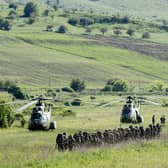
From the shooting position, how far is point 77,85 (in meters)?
129

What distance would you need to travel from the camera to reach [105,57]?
168 metres

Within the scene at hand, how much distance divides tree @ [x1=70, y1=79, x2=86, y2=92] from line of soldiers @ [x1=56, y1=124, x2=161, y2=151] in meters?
82.2

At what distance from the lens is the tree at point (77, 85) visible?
418 feet

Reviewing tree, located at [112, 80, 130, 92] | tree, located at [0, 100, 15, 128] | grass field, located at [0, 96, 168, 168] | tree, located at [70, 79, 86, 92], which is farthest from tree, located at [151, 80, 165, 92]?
grass field, located at [0, 96, 168, 168]

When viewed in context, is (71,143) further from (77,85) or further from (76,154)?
(77,85)

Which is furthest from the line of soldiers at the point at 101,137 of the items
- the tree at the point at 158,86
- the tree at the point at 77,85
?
the tree at the point at 158,86

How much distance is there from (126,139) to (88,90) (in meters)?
90.8

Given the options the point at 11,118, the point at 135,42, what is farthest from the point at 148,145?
the point at 135,42

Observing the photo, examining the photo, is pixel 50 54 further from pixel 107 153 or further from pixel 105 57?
pixel 107 153

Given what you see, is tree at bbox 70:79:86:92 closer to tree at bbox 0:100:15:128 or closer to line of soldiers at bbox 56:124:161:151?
tree at bbox 0:100:15:128

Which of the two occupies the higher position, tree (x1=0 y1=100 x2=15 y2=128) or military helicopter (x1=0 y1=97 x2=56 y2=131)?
military helicopter (x1=0 y1=97 x2=56 y2=131)

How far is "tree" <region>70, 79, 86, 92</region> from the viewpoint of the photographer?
12738cm

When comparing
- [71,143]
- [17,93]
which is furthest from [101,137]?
[17,93]

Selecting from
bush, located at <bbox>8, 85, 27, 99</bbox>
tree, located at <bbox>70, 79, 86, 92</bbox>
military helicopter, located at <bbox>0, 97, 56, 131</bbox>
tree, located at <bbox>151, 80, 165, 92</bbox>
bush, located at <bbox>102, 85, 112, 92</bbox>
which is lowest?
tree, located at <bbox>151, 80, 165, 92</bbox>
